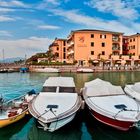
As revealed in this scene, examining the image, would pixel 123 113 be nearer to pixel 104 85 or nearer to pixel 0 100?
pixel 104 85

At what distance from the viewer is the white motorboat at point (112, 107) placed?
14914 millimetres

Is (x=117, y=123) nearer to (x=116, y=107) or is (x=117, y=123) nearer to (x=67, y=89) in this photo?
(x=116, y=107)

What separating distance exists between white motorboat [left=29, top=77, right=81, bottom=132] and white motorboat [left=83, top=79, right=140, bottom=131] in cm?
121

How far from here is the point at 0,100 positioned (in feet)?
60.2

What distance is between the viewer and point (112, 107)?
16.1 m

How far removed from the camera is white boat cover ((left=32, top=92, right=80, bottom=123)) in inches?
586

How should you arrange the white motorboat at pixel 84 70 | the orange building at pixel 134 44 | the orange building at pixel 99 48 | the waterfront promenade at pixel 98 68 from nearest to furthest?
1. the white motorboat at pixel 84 70
2. the waterfront promenade at pixel 98 68
3. the orange building at pixel 99 48
4. the orange building at pixel 134 44

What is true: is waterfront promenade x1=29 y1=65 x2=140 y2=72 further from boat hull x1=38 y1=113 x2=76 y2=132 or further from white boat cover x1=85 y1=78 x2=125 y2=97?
boat hull x1=38 y1=113 x2=76 y2=132

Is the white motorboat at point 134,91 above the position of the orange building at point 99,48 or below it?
below

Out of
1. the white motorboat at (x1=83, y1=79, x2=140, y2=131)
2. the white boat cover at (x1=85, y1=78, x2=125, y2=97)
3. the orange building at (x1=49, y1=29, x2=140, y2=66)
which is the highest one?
the orange building at (x1=49, y1=29, x2=140, y2=66)

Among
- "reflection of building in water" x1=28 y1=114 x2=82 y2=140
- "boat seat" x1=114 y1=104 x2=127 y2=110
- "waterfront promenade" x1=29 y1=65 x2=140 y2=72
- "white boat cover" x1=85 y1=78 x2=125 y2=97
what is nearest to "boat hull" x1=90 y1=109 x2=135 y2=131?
"boat seat" x1=114 y1=104 x2=127 y2=110

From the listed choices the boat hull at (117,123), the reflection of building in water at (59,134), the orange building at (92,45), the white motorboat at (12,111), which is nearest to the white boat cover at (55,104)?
the reflection of building in water at (59,134)

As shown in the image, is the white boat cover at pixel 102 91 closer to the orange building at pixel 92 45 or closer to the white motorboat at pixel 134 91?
the white motorboat at pixel 134 91

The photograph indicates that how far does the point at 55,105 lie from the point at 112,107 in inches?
139
